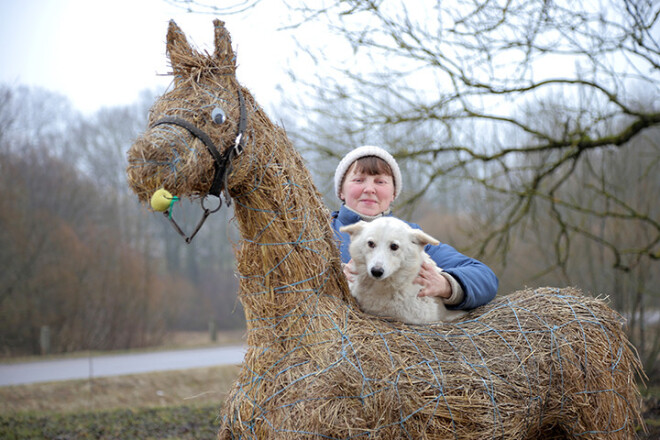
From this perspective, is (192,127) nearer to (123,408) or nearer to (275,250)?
(275,250)

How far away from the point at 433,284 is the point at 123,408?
8364mm

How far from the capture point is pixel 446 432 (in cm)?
300

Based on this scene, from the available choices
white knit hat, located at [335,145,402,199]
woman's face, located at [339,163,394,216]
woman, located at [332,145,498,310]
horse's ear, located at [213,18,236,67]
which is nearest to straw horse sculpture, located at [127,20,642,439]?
horse's ear, located at [213,18,236,67]

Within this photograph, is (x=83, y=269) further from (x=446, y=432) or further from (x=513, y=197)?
(x=446, y=432)

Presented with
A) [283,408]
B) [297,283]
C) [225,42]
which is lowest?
[283,408]

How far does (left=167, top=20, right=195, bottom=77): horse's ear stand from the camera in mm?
3074

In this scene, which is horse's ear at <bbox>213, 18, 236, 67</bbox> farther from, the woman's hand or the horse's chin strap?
the woman's hand

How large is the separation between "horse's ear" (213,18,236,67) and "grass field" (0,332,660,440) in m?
5.13

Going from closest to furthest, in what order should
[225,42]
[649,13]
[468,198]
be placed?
[225,42]
[649,13]
[468,198]

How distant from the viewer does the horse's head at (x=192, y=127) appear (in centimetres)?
268

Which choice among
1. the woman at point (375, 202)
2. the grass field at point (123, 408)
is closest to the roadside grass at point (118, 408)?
the grass field at point (123, 408)

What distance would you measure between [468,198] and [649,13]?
8123 millimetres

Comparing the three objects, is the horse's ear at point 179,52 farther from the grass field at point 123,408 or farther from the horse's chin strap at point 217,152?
the grass field at point 123,408

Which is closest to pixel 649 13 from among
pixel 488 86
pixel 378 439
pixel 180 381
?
pixel 488 86
